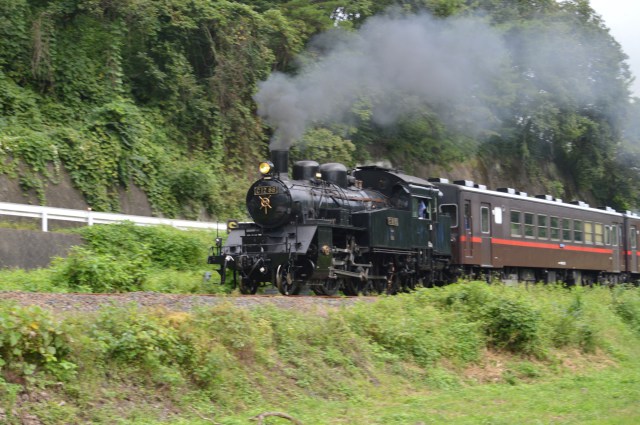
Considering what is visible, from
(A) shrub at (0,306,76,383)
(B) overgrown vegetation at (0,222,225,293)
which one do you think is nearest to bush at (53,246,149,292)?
(B) overgrown vegetation at (0,222,225,293)

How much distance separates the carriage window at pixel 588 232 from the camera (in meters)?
30.0

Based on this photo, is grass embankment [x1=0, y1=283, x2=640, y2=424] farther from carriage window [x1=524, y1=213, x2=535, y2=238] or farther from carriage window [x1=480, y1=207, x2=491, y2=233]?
carriage window [x1=524, y1=213, x2=535, y2=238]

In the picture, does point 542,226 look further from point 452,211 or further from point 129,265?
point 129,265

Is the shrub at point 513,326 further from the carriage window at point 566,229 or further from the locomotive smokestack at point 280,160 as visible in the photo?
the carriage window at point 566,229

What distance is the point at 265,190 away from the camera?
1881 centimetres

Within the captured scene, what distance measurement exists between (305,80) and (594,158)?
26832mm

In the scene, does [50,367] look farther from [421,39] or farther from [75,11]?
[421,39]

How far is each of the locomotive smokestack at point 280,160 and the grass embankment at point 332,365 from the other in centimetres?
486

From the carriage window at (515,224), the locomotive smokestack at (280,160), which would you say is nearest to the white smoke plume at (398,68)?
the carriage window at (515,224)

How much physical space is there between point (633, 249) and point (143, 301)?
2642 centimetres

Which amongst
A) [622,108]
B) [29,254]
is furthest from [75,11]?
[622,108]

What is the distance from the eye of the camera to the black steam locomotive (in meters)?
18.1

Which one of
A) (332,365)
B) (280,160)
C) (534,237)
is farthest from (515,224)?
(332,365)

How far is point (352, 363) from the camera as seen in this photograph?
12.0 metres
